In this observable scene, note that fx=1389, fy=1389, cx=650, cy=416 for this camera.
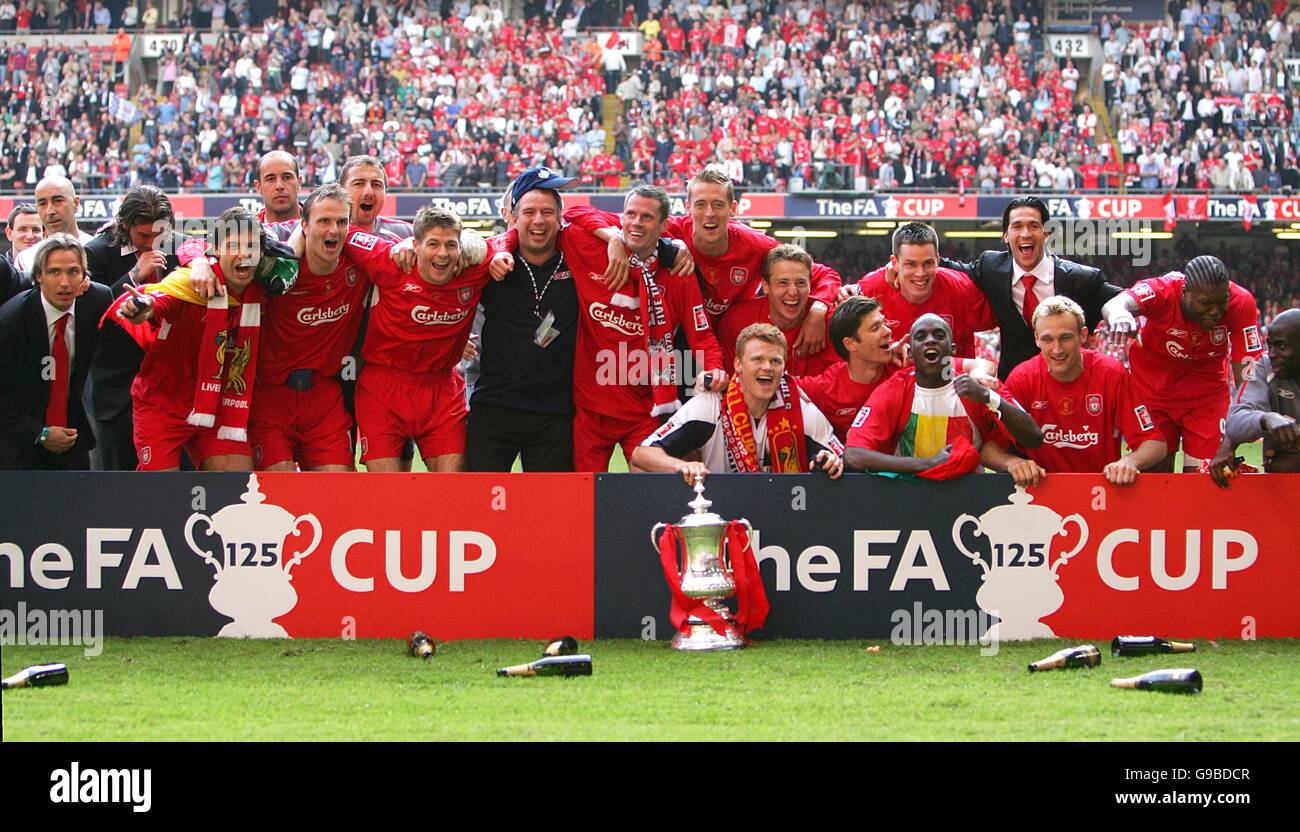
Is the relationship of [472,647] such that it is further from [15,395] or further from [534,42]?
[534,42]

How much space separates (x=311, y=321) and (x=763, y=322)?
7.82 feet

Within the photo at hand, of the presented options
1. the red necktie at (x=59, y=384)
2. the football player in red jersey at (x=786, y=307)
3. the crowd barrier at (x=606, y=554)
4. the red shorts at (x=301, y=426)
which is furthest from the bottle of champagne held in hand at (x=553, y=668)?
the red necktie at (x=59, y=384)

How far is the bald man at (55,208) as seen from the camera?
771 cm

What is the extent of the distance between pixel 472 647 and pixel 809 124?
82.1 feet

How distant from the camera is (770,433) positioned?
667 centimetres

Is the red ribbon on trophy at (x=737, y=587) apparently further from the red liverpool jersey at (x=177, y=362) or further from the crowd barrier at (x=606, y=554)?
the red liverpool jersey at (x=177, y=362)

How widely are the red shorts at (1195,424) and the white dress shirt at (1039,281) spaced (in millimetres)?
952

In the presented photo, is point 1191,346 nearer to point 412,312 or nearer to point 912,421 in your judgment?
point 912,421

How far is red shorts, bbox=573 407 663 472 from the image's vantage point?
7.27m

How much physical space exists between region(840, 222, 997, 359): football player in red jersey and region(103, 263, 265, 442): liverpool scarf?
3141 mm

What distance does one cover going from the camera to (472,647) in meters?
6.25

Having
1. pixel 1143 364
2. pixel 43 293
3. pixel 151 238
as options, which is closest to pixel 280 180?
pixel 151 238

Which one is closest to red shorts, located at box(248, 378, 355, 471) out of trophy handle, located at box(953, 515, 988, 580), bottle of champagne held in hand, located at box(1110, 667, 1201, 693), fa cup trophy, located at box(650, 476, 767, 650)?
fa cup trophy, located at box(650, 476, 767, 650)

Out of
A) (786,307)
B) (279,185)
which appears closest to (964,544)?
(786,307)
